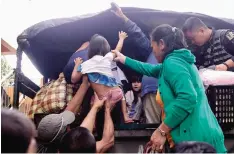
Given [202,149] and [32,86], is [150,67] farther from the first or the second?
[32,86]

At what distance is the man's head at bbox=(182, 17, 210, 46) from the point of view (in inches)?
147

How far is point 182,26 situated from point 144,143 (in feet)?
4.54

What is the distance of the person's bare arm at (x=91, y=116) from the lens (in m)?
3.30

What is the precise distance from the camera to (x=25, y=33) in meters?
3.72

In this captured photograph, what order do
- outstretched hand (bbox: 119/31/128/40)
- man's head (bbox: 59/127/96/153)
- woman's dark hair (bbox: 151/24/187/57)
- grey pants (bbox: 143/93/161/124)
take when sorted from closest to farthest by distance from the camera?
man's head (bbox: 59/127/96/153)
woman's dark hair (bbox: 151/24/187/57)
grey pants (bbox: 143/93/161/124)
outstretched hand (bbox: 119/31/128/40)

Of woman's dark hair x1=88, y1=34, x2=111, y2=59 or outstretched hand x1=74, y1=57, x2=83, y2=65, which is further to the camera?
outstretched hand x1=74, y1=57, x2=83, y2=65

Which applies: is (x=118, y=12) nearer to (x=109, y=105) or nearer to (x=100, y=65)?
(x=100, y=65)

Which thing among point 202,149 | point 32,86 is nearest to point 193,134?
point 202,149

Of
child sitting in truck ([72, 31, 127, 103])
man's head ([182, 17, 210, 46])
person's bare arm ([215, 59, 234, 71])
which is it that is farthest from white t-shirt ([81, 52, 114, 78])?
person's bare arm ([215, 59, 234, 71])

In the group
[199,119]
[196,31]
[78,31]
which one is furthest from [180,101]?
[78,31]

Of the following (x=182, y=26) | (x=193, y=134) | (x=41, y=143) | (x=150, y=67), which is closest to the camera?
(x=193, y=134)

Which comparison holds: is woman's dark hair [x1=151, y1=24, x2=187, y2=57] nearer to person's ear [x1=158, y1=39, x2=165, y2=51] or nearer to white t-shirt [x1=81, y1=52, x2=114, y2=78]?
person's ear [x1=158, y1=39, x2=165, y2=51]

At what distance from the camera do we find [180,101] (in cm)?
277

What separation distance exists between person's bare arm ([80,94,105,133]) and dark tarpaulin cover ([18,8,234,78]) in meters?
0.96
